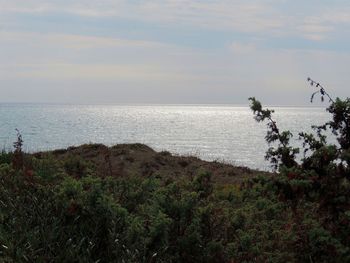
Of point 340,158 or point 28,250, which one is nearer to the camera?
point 28,250

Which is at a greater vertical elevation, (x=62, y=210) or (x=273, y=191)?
(x=273, y=191)

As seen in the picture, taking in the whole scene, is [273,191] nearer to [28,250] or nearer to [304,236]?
[304,236]

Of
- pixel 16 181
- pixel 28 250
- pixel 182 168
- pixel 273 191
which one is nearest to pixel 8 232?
pixel 28 250

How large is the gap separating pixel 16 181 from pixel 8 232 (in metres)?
1.71

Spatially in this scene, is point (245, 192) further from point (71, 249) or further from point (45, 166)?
point (71, 249)

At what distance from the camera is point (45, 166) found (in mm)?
8172

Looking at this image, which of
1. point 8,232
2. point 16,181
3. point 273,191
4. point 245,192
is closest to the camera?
point 8,232

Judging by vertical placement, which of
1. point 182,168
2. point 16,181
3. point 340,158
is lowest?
point 182,168

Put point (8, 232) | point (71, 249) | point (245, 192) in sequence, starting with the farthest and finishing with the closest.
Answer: point (245, 192)
point (8, 232)
point (71, 249)

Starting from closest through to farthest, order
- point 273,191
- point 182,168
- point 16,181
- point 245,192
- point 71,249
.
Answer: point 71,249 → point 273,191 → point 16,181 → point 245,192 → point 182,168

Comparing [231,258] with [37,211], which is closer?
[231,258]

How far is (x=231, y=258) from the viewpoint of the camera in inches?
208

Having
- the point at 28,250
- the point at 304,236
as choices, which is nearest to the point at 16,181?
the point at 28,250

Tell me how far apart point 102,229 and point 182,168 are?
14.7 metres
